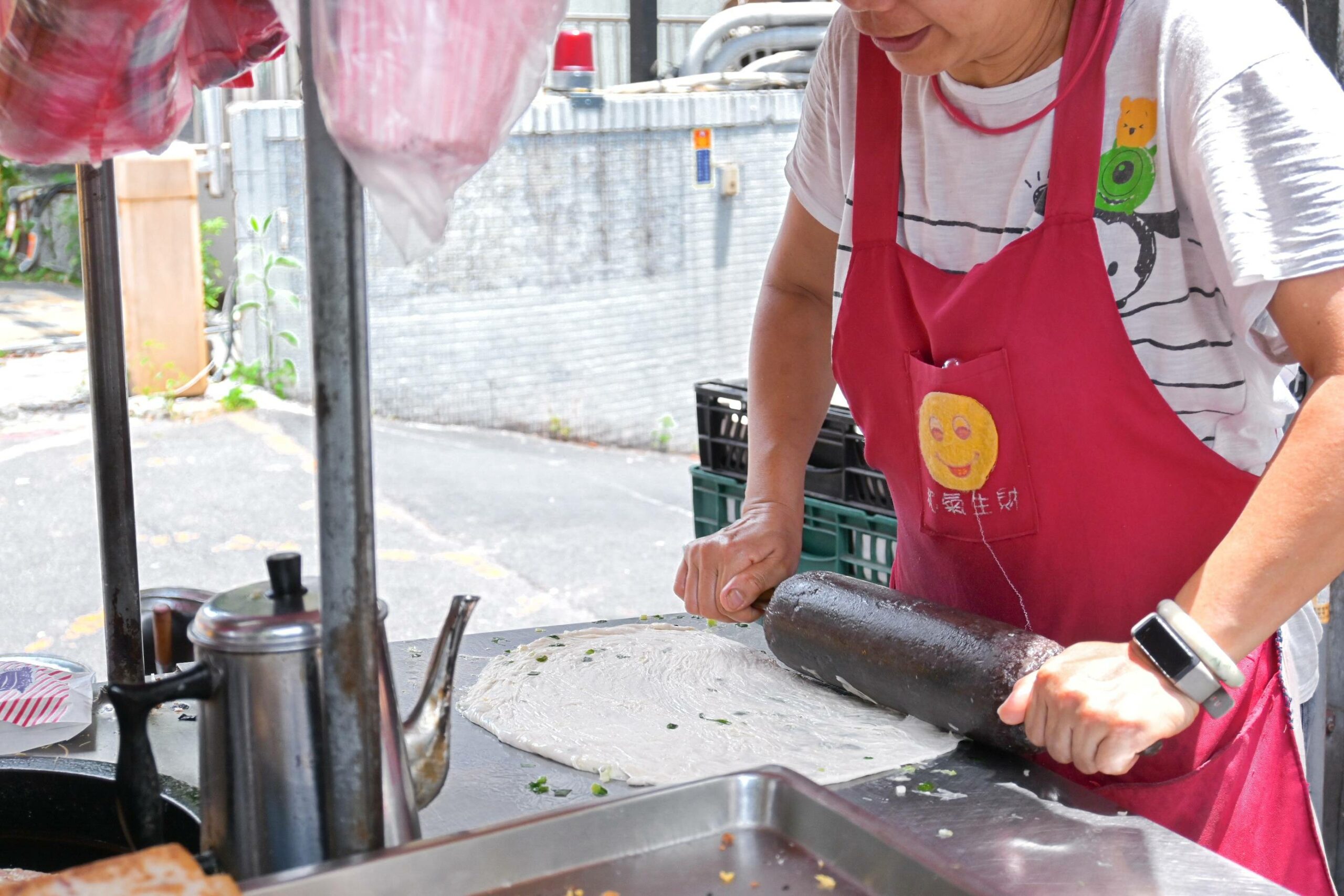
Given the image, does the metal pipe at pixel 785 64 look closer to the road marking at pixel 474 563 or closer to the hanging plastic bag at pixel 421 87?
the road marking at pixel 474 563

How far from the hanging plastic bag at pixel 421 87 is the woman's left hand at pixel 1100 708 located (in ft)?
2.56

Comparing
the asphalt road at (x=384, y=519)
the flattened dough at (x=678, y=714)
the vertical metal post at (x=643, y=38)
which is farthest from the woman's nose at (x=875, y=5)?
the vertical metal post at (x=643, y=38)

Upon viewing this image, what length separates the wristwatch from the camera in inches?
50.3

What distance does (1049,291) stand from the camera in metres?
1.52

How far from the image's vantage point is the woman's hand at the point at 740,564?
A: 1841 millimetres

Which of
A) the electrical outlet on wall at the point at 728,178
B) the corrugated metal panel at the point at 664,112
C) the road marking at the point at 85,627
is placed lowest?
the road marking at the point at 85,627

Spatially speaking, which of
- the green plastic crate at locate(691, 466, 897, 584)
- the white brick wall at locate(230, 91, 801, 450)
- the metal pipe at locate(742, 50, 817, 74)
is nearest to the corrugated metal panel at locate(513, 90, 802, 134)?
the white brick wall at locate(230, 91, 801, 450)

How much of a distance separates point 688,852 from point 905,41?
92cm

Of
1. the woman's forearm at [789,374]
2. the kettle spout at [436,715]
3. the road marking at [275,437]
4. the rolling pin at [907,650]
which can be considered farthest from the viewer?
the road marking at [275,437]

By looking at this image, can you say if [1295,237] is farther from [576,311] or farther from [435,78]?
[576,311]

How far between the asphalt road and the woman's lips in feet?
10.6

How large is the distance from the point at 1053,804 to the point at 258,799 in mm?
786

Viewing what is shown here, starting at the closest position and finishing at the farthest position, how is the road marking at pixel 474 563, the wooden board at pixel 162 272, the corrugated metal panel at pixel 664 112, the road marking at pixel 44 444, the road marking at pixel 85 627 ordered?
the road marking at pixel 85 627
the road marking at pixel 474 563
the road marking at pixel 44 444
the wooden board at pixel 162 272
the corrugated metal panel at pixel 664 112

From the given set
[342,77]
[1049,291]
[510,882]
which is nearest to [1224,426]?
[1049,291]
